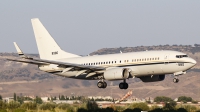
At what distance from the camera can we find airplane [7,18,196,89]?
74750mm

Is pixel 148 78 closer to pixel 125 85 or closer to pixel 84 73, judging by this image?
pixel 125 85

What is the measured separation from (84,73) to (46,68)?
6.67m

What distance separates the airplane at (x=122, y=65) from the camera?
245ft

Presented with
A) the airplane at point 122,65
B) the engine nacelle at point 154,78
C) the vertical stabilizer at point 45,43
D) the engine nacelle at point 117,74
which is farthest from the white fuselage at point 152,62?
the vertical stabilizer at point 45,43

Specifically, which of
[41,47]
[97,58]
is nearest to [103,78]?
[97,58]

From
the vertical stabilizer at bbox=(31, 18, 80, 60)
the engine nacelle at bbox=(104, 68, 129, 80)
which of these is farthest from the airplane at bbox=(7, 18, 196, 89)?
the vertical stabilizer at bbox=(31, 18, 80, 60)

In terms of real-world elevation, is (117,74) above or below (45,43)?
below

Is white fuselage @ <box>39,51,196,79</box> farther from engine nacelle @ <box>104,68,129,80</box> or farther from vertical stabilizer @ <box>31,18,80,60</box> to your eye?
vertical stabilizer @ <box>31,18,80,60</box>

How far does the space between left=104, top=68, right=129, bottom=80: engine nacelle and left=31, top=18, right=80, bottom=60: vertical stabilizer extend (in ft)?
46.5

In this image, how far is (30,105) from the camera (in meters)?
79.8

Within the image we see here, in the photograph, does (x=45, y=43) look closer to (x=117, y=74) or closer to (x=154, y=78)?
(x=117, y=74)

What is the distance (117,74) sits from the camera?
7575 centimetres

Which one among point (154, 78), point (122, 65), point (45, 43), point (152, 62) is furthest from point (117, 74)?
point (45, 43)

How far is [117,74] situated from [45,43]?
18.5 metres
